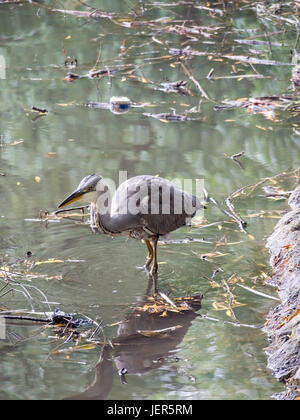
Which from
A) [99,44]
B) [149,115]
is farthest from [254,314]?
[99,44]

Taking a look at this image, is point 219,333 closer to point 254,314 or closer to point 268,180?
point 254,314

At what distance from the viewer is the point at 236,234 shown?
299 inches

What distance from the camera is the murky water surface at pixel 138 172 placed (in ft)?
18.4


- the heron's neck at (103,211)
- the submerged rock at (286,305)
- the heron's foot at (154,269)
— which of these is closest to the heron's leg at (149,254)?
the heron's foot at (154,269)

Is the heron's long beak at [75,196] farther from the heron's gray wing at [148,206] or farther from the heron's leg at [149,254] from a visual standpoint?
the heron's leg at [149,254]

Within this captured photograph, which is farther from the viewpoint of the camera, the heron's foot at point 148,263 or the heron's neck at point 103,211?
the heron's foot at point 148,263

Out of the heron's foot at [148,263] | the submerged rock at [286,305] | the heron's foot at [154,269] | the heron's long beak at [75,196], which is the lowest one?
the heron's foot at [148,263]

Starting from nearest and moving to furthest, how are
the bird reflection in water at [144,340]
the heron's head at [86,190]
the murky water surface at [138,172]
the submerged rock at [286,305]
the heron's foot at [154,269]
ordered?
1. the submerged rock at [286,305]
2. the bird reflection in water at [144,340]
3. the murky water surface at [138,172]
4. the heron's head at [86,190]
5. the heron's foot at [154,269]

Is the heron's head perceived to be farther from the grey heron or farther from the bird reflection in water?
the bird reflection in water

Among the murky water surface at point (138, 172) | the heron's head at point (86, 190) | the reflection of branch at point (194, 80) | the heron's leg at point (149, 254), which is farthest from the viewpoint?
the reflection of branch at point (194, 80)

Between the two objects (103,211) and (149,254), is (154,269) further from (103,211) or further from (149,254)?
(103,211)

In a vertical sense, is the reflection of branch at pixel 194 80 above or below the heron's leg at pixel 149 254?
above

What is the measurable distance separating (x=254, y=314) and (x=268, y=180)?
2.73 metres

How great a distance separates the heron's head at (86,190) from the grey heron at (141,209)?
2.1 inches
